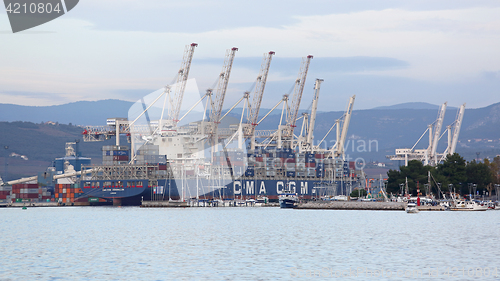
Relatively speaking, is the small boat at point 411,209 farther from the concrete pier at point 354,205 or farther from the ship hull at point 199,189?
the ship hull at point 199,189

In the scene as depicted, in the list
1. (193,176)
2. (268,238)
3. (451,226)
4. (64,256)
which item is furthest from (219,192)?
(64,256)

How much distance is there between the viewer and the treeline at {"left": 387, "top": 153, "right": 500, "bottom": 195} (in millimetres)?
114750

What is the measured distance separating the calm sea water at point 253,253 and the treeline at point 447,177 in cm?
5410

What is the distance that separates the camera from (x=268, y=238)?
51094 mm

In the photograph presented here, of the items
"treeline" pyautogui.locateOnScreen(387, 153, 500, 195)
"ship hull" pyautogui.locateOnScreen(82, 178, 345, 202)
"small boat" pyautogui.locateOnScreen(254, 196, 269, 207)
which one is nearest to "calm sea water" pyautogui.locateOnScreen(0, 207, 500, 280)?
"treeline" pyautogui.locateOnScreen(387, 153, 500, 195)

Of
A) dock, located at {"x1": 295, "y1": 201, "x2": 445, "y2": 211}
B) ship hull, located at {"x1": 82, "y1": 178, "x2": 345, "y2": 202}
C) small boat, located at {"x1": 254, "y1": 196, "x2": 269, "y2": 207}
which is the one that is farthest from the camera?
small boat, located at {"x1": 254, "y1": 196, "x2": 269, "y2": 207}

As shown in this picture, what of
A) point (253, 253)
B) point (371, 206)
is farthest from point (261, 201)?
point (253, 253)

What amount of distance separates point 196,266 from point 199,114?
101m

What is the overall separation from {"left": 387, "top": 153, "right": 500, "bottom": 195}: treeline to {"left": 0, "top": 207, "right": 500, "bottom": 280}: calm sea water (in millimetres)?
54102

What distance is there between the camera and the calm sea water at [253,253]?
31.8 meters

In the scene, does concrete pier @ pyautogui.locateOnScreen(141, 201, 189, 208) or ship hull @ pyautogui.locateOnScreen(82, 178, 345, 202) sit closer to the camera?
concrete pier @ pyautogui.locateOnScreen(141, 201, 189, 208)

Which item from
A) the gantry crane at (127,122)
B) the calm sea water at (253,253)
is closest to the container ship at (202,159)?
the gantry crane at (127,122)

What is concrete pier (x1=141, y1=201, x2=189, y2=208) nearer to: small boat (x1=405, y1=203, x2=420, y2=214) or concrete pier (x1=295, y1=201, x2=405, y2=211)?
concrete pier (x1=295, y1=201, x2=405, y2=211)

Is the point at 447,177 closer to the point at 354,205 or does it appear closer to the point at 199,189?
the point at 354,205
